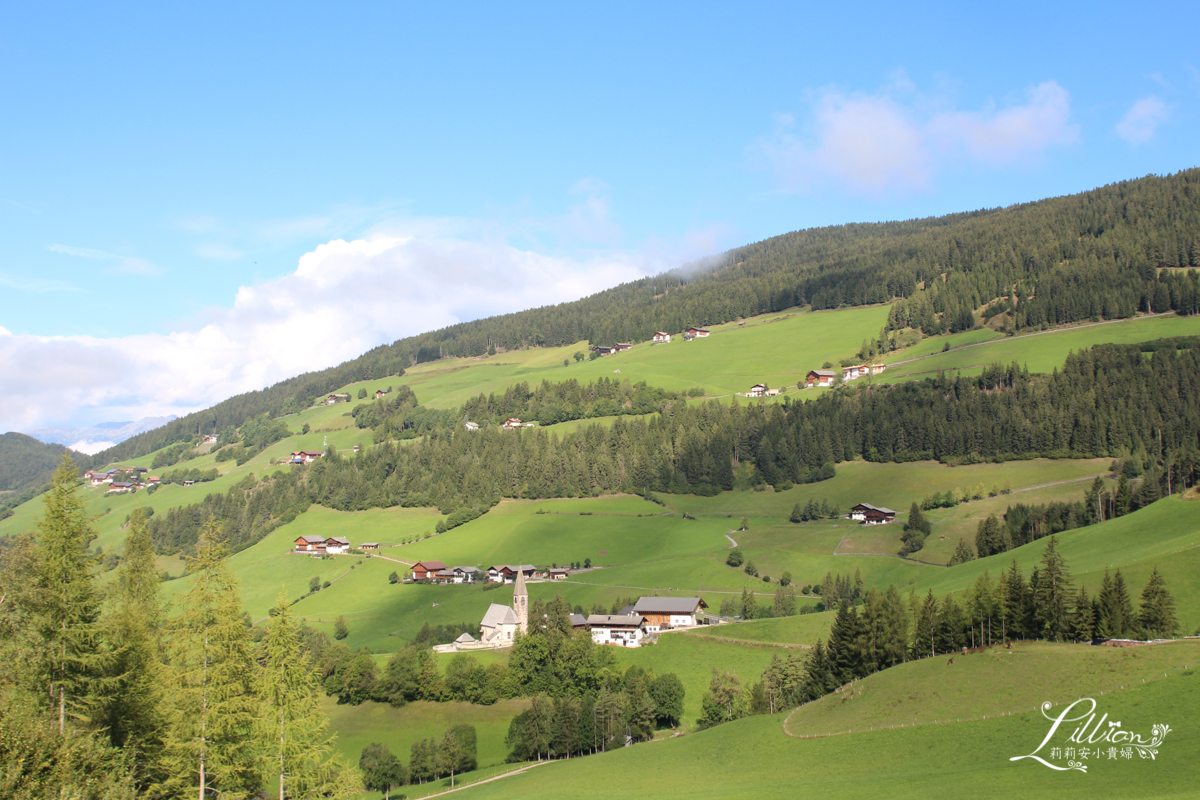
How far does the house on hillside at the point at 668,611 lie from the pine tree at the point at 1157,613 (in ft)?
170

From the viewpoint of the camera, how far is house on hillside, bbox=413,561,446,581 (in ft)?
413

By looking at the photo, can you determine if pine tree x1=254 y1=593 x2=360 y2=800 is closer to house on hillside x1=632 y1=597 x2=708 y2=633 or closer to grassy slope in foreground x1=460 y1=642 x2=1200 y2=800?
grassy slope in foreground x1=460 y1=642 x2=1200 y2=800

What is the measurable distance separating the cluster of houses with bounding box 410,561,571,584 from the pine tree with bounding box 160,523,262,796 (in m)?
96.2

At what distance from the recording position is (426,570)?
127 m

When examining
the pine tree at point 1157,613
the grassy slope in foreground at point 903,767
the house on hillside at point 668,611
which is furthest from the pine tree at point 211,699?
the house on hillside at point 668,611

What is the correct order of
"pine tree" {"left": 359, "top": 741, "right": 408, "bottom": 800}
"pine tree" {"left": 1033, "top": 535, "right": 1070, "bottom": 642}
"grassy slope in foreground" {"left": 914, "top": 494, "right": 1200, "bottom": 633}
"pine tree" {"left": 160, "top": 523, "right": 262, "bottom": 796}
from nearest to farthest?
"pine tree" {"left": 160, "top": 523, "right": 262, "bottom": 796} → "pine tree" {"left": 1033, "top": 535, "right": 1070, "bottom": 642} → "pine tree" {"left": 359, "top": 741, "right": 408, "bottom": 800} → "grassy slope in foreground" {"left": 914, "top": 494, "right": 1200, "bottom": 633}

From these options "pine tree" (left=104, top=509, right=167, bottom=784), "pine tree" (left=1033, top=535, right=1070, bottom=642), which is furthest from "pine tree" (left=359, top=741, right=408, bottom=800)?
"pine tree" (left=1033, top=535, right=1070, bottom=642)

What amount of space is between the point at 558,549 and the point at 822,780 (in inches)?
3804

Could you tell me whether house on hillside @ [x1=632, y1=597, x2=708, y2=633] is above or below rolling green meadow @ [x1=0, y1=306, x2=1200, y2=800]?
below

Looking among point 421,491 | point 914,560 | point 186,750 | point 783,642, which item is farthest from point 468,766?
point 421,491

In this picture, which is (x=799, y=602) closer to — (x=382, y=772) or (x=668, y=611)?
(x=668, y=611)

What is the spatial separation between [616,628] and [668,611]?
695 cm

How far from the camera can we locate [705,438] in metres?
170

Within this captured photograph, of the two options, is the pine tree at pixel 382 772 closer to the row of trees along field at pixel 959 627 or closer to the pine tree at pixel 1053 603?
the row of trees along field at pixel 959 627
